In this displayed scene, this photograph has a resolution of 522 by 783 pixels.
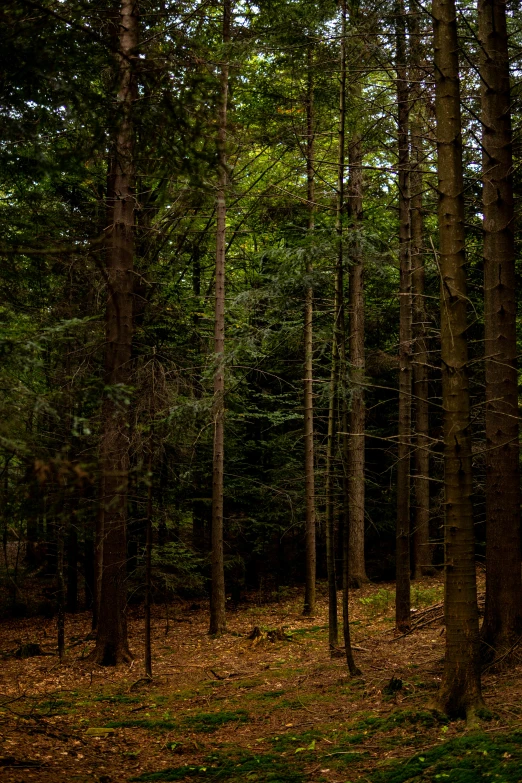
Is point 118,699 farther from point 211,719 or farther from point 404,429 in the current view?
point 404,429

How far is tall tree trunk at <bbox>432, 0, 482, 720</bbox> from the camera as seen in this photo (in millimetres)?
6137

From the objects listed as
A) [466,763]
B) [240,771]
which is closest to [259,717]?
[240,771]

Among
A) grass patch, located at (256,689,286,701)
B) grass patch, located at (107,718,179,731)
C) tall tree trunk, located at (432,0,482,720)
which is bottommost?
grass patch, located at (107,718,179,731)

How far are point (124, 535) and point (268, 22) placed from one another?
30.4ft

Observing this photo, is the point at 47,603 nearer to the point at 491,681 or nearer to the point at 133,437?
the point at 133,437

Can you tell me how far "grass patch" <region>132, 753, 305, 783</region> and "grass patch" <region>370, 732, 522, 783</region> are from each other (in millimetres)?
897

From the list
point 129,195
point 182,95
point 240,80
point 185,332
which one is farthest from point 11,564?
point 182,95

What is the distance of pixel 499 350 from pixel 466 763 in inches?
180

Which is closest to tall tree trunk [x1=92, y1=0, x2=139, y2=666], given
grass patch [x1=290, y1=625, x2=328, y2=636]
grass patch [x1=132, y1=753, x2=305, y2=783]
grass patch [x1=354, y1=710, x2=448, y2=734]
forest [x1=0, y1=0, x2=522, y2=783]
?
forest [x1=0, y1=0, x2=522, y2=783]

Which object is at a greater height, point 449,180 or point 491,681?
point 449,180

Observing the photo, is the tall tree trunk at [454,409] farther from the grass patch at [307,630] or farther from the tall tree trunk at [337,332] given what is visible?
the grass patch at [307,630]

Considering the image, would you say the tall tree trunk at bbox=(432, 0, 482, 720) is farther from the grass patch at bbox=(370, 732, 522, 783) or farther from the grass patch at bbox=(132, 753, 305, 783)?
the grass patch at bbox=(132, 753, 305, 783)

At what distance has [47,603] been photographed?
19.0m

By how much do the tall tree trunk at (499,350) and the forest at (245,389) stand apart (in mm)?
33
